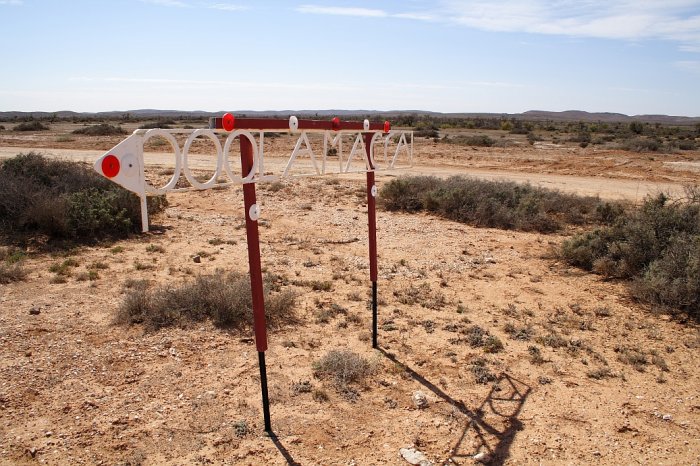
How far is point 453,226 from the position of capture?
1157 cm

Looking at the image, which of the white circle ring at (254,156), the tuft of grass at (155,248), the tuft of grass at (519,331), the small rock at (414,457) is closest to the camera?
the white circle ring at (254,156)

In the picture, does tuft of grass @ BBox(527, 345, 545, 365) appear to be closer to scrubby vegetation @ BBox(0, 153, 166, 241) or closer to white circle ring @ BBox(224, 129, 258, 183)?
white circle ring @ BBox(224, 129, 258, 183)

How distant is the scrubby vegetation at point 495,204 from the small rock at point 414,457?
323 inches

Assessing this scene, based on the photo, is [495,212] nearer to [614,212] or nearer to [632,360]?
[614,212]

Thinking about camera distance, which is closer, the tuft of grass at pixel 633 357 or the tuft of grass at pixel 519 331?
the tuft of grass at pixel 633 357

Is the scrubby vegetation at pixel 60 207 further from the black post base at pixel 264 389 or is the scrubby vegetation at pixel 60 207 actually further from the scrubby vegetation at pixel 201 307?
the black post base at pixel 264 389

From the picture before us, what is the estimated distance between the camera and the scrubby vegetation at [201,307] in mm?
6027

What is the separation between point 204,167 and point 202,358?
15770mm

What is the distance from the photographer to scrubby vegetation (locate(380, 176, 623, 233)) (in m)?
11.6

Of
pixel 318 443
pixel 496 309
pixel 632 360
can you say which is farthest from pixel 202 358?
pixel 632 360

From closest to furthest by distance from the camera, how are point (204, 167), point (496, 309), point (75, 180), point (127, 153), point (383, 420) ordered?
1. point (127, 153)
2. point (383, 420)
3. point (496, 309)
4. point (75, 180)
5. point (204, 167)

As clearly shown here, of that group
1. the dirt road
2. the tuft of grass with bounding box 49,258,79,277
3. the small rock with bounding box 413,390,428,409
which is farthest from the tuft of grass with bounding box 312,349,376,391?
the dirt road

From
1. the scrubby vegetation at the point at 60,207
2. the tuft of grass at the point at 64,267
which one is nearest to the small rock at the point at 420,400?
the tuft of grass at the point at 64,267

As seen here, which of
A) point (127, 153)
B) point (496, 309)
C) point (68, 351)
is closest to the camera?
point (127, 153)
